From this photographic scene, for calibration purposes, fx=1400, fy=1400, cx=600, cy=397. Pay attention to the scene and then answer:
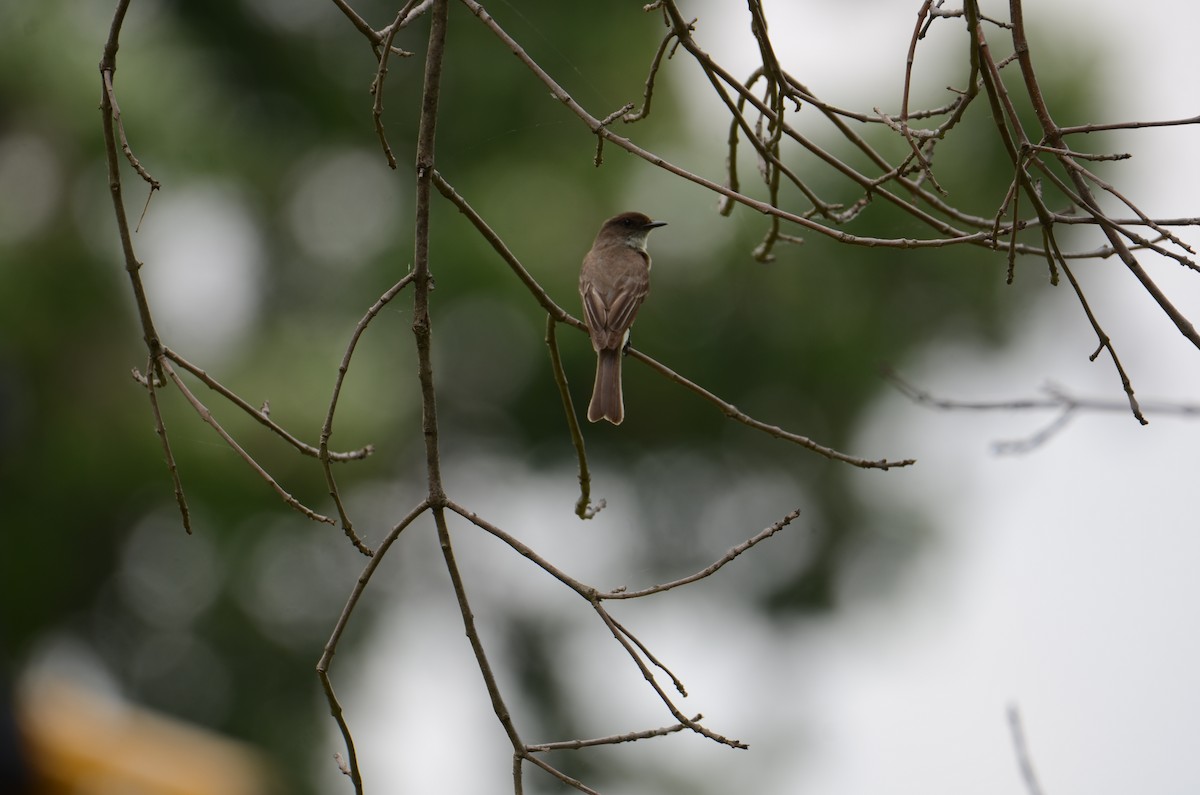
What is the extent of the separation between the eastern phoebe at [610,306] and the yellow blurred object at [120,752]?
505 centimetres

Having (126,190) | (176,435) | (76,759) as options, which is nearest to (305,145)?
(126,190)

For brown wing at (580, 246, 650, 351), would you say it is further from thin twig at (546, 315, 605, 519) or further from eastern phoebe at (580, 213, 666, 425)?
thin twig at (546, 315, 605, 519)

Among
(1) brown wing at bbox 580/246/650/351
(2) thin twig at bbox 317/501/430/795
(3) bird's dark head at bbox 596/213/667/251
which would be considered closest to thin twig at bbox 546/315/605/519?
(2) thin twig at bbox 317/501/430/795

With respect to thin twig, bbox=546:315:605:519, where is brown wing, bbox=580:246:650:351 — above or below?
above

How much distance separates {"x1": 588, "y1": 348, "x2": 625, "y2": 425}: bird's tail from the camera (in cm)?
305

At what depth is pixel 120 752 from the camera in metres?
8.52

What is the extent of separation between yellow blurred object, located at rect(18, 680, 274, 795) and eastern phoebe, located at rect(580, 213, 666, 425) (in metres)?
5.05

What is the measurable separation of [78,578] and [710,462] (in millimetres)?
4757

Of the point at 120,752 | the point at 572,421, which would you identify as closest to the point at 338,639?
the point at 572,421

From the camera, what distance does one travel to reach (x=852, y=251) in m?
10.5

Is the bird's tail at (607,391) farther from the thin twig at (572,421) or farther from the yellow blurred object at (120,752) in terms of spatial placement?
the yellow blurred object at (120,752)

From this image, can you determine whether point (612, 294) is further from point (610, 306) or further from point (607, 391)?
point (607, 391)

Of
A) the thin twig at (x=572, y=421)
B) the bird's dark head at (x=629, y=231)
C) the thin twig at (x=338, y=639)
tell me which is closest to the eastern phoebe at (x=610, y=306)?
the bird's dark head at (x=629, y=231)

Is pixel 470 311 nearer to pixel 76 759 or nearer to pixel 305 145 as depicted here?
pixel 305 145
